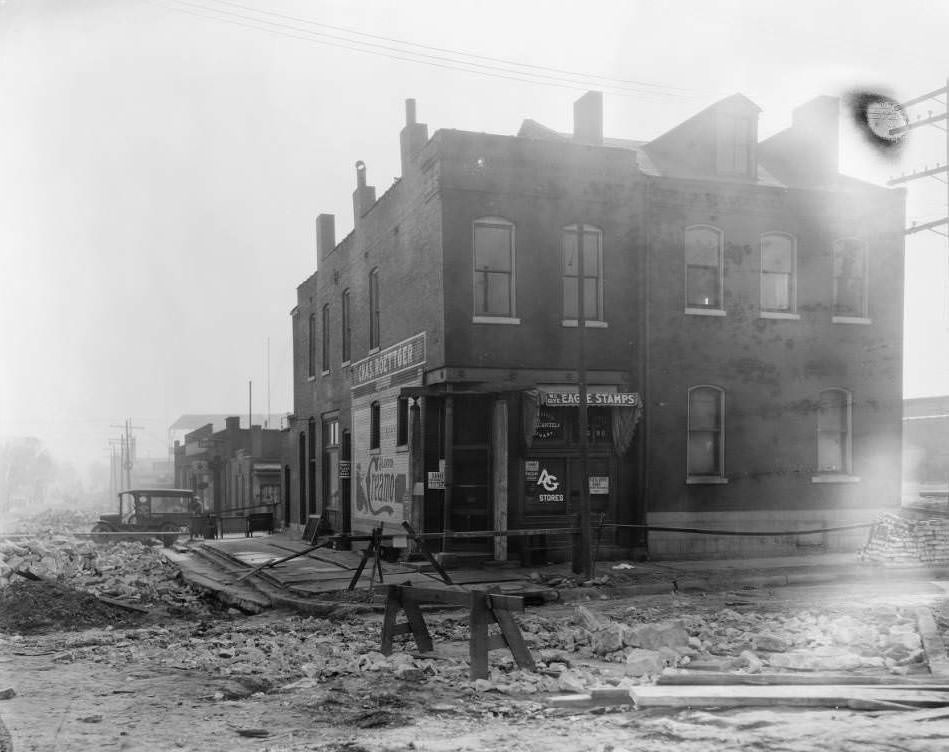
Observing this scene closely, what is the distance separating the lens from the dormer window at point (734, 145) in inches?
909

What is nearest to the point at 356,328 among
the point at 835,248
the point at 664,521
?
the point at 664,521

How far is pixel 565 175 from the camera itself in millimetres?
21094

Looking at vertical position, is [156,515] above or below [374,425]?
below

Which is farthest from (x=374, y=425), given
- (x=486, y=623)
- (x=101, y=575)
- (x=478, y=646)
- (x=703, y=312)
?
(x=478, y=646)

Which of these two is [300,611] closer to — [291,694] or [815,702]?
[291,694]

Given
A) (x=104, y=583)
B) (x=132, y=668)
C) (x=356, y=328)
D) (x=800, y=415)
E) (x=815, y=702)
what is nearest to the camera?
(x=815, y=702)

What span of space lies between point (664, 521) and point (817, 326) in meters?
5.84

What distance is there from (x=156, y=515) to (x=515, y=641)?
95.2 ft

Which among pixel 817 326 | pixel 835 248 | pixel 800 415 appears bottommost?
pixel 800 415

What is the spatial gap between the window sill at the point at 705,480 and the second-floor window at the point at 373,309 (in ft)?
27.5

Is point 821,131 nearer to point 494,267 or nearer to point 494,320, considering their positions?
point 494,267

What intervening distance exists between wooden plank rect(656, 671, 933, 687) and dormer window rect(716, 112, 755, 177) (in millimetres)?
16345

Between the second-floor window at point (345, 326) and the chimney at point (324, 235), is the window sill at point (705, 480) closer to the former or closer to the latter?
the second-floor window at point (345, 326)

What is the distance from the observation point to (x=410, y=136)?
23.7 meters
